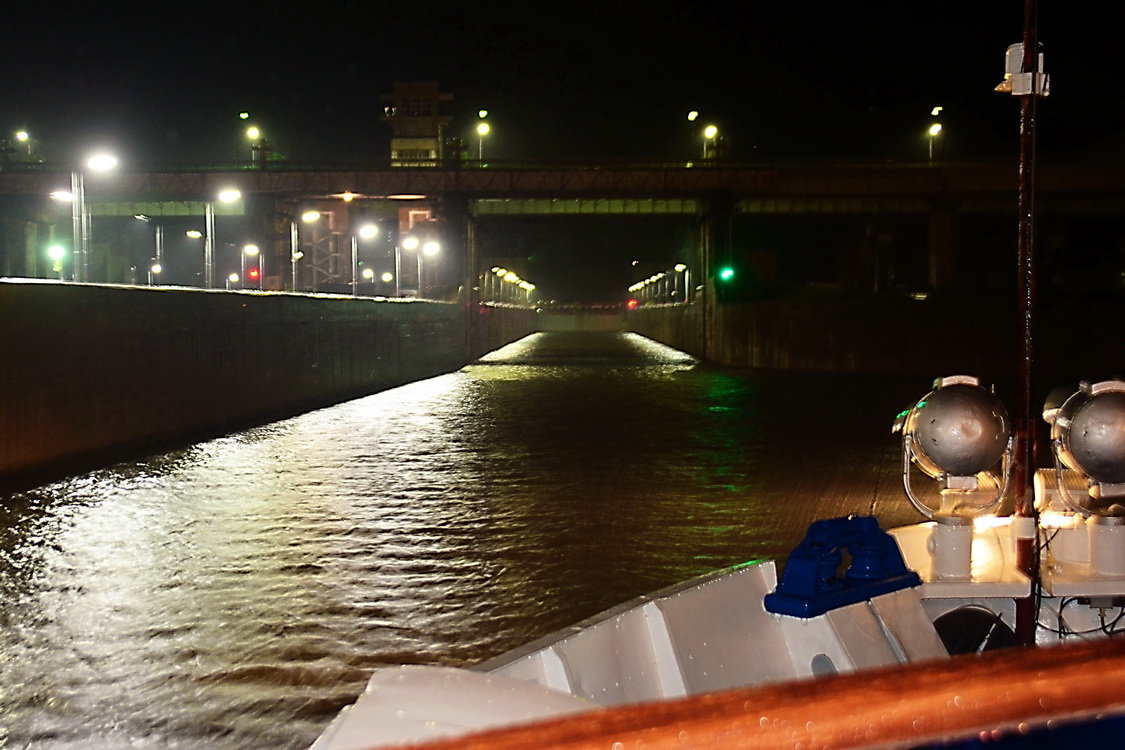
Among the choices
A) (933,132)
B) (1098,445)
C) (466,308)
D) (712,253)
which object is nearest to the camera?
(1098,445)

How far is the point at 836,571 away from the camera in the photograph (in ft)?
17.0

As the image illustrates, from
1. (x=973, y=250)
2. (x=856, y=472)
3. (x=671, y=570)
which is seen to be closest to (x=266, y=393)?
(x=856, y=472)

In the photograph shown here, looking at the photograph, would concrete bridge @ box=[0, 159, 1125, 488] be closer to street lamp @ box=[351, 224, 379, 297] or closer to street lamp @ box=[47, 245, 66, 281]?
street lamp @ box=[351, 224, 379, 297]

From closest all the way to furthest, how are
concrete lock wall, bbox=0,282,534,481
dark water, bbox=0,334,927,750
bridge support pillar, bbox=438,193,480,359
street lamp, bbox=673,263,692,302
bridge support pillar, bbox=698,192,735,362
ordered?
dark water, bbox=0,334,927,750
concrete lock wall, bbox=0,282,534,481
bridge support pillar, bbox=698,192,735,362
bridge support pillar, bbox=438,193,480,359
street lamp, bbox=673,263,692,302

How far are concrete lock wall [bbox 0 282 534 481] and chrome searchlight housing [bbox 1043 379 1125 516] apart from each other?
10.9 metres

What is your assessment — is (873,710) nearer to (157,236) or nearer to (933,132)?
(157,236)

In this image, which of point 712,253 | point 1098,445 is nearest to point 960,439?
point 1098,445

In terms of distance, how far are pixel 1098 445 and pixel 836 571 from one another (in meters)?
2.00

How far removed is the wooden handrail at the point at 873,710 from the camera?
1.45 metres

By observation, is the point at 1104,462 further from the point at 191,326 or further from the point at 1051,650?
the point at 191,326

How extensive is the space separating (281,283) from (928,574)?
64132 mm

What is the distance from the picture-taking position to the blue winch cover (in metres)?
4.86

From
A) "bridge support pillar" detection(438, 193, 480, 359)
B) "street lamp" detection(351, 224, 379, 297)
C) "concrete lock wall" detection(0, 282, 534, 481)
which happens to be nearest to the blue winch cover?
"concrete lock wall" detection(0, 282, 534, 481)

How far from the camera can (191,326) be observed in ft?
63.5
